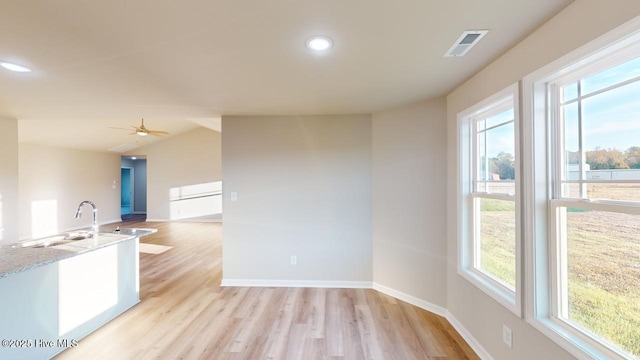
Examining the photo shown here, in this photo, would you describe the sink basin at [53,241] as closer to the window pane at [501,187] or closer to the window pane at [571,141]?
the window pane at [501,187]

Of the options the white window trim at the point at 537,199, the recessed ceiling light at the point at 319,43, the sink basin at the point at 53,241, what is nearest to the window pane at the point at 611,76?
the white window trim at the point at 537,199

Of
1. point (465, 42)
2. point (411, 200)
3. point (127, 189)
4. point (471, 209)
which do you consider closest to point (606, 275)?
point (471, 209)

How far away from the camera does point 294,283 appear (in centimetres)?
364

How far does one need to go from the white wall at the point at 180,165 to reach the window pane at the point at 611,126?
941cm

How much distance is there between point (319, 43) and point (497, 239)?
6.58 ft

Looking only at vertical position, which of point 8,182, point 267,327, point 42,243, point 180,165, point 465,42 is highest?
point 465,42

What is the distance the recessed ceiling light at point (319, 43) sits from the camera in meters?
1.68

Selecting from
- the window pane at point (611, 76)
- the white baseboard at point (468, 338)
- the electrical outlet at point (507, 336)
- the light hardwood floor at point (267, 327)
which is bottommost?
the light hardwood floor at point (267, 327)

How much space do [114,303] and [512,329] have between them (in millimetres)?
3517

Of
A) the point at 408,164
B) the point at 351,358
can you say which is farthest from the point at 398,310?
the point at 408,164

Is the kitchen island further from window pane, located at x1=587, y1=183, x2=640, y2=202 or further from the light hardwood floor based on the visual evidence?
window pane, located at x1=587, y1=183, x2=640, y2=202

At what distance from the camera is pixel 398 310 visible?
9.62 feet

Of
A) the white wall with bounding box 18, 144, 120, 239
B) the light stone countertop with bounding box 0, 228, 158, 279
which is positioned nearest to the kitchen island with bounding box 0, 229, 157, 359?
the light stone countertop with bounding box 0, 228, 158, 279

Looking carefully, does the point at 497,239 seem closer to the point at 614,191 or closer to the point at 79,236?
the point at 614,191
